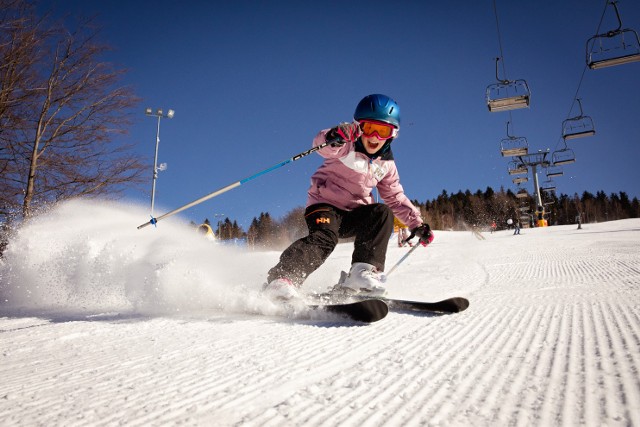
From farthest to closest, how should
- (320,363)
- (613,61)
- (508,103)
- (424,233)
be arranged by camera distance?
(508,103) → (613,61) → (424,233) → (320,363)

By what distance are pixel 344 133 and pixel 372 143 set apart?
1.49 ft

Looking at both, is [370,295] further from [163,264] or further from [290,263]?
[163,264]

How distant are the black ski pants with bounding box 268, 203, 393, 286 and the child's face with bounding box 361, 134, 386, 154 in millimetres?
518

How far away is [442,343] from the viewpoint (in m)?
1.21

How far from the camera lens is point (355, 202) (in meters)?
2.93

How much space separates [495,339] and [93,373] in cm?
139

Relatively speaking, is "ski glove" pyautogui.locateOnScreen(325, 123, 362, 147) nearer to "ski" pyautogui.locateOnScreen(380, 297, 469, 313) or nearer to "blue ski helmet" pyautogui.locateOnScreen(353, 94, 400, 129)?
"blue ski helmet" pyautogui.locateOnScreen(353, 94, 400, 129)

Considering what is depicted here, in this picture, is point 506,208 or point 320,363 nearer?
point 320,363

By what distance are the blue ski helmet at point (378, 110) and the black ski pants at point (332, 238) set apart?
0.76 meters

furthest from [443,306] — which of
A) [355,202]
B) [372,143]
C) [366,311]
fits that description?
[372,143]

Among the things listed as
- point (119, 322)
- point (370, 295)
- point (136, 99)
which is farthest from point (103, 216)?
point (136, 99)

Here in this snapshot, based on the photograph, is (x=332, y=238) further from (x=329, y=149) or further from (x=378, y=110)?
(x=378, y=110)

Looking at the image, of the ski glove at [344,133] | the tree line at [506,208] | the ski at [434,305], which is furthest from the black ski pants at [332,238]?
the tree line at [506,208]

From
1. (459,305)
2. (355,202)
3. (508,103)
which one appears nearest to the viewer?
(459,305)
